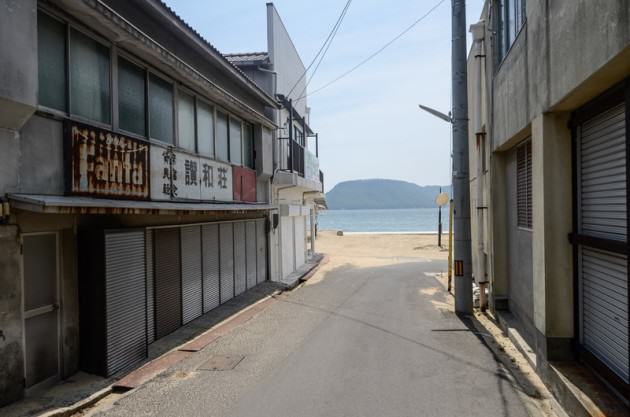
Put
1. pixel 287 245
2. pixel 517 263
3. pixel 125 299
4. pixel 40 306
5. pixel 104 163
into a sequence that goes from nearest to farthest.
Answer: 1. pixel 40 306
2. pixel 104 163
3. pixel 125 299
4. pixel 517 263
5. pixel 287 245

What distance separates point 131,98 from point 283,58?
12.6 meters

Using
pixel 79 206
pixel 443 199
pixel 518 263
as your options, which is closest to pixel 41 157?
pixel 79 206

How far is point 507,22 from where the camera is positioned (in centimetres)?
994

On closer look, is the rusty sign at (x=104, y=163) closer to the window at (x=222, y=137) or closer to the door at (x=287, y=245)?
the window at (x=222, y=137)

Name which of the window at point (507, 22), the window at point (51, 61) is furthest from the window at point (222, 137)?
the window at point (507, 22)

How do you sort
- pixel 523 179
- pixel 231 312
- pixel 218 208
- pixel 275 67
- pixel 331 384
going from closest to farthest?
pixel 331 384 → pixel 523 179 → pixel 218 208 → pixel 231 312 → pixel 275 67

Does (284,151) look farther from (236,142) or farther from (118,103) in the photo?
(118,103)

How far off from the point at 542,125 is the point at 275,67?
14052 mm

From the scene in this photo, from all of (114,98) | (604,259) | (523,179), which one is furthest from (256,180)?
(604,259)

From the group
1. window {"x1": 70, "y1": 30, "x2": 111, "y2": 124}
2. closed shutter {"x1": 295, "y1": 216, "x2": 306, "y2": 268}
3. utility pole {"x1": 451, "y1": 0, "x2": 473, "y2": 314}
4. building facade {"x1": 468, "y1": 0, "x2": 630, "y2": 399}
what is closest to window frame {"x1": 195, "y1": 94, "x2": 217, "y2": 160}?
window {"x1": 70, "y1": 30, "x2": 111, "y2": 124}

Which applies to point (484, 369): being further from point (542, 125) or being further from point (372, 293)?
point (372, 293)

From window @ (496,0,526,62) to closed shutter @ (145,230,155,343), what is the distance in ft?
26.4

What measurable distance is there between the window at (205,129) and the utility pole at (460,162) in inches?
261

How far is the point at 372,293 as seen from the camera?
1587 centimetres
